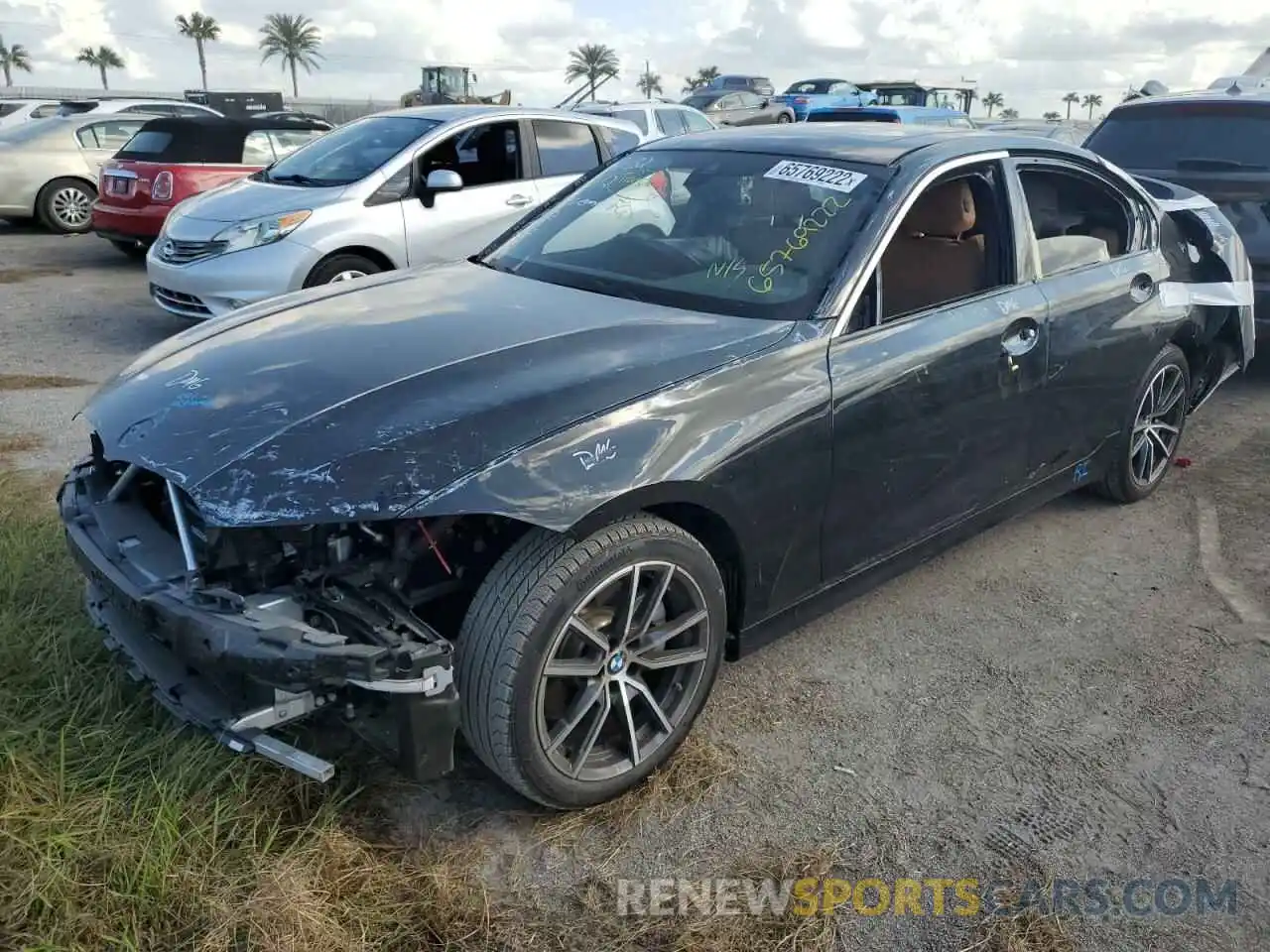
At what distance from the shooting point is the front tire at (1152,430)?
15.3 feet

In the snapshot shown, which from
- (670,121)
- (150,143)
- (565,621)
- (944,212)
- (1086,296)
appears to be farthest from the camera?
(670,121)

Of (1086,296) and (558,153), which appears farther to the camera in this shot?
(558,153)

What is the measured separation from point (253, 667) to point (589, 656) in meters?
0.82

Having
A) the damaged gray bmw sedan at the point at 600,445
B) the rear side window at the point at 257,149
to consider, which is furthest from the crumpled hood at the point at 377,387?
the rear side window at the point at 257,149

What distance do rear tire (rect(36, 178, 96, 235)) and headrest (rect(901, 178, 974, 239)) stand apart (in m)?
12.3

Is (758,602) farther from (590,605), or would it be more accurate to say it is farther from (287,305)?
(287,305)

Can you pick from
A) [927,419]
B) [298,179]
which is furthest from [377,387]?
[298,179]

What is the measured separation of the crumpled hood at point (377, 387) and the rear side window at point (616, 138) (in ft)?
18.0

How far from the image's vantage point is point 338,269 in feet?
23.4

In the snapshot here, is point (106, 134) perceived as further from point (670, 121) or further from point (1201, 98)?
point (1201, 98)

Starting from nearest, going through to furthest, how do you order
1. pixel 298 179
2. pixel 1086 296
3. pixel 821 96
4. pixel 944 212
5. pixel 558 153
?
pixel 944 212 < pixel 1086 296 < pixel 298 179 < pixel 558 153 < pixel 821 96

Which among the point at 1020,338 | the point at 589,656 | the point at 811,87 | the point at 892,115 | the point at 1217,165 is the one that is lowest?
the point at 589,656

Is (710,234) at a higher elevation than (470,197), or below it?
higher

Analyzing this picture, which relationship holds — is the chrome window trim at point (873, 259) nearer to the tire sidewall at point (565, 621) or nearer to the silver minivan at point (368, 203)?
the tire sidewall at point (565, 621)
